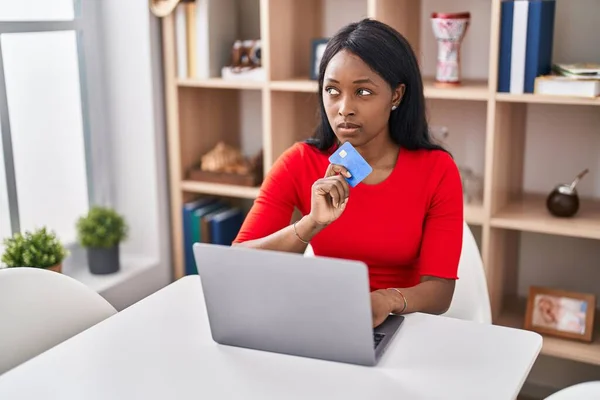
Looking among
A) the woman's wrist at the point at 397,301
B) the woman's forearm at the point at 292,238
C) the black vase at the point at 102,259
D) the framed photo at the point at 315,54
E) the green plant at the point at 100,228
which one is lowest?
the black vase at the point at 102,259

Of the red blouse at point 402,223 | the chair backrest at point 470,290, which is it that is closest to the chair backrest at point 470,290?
the chair backrest at point 470,290

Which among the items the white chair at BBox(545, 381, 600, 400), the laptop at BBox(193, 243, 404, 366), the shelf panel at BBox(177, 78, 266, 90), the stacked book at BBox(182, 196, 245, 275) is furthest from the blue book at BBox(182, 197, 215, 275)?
the white chair at BBox(545, 381, 600, 400)

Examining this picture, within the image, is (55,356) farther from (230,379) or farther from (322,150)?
(322,150)

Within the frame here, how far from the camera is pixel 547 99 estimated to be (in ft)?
7.36

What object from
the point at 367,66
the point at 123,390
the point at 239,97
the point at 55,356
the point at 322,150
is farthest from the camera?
the point at 239,97

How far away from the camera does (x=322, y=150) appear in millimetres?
1855

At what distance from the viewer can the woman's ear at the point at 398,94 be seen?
1.72 metres

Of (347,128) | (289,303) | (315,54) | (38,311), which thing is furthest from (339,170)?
(315,54)

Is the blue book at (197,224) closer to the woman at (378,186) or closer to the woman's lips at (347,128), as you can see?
the woman at (378,186)

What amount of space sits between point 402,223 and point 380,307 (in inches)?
14.7

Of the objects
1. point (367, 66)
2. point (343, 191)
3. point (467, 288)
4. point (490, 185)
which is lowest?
point (467, 288)

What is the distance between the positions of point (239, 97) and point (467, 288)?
1.51m

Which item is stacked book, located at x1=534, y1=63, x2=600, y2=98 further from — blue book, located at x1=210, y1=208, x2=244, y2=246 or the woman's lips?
blue book, located at x1=210, y1=208, x2=244, y2=246

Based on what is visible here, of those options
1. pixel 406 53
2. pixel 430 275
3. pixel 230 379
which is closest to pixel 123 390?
pixel 230 379
